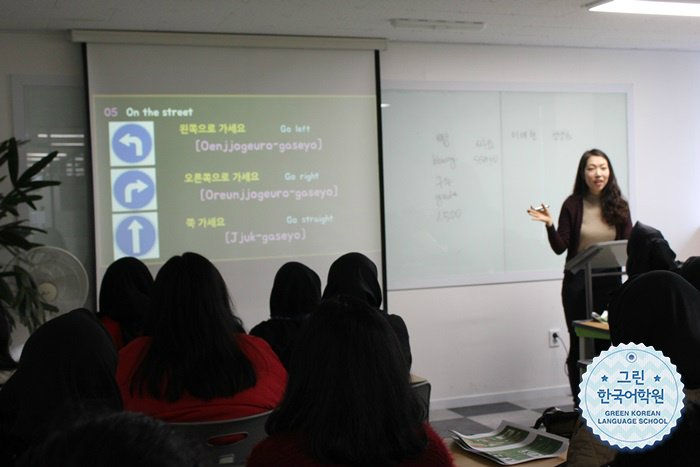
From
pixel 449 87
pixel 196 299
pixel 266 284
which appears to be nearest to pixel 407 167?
pixel 449 87

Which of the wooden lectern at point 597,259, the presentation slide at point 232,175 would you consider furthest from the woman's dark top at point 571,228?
the presentation slide at point 232,175

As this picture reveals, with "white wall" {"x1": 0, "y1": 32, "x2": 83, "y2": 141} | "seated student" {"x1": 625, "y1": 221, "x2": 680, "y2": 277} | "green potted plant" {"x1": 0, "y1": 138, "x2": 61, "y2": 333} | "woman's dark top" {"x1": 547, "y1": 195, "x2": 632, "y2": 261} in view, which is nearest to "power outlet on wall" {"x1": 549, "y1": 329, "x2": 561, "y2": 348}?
"woman's dark top" {"x1": 547, "y1": 195, "x2": 632, "y2": 261}

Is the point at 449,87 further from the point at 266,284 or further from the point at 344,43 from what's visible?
the point at 266,284

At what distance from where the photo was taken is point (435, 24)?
16.3 ft

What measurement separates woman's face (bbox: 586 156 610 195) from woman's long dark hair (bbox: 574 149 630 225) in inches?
0.8

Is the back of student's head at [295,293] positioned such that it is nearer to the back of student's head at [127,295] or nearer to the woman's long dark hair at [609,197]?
the back of student's head at [127,295]

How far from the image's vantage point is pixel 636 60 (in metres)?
6.15

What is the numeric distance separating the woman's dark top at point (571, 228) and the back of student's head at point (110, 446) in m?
4.65

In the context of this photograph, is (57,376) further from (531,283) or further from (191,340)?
(531,283)

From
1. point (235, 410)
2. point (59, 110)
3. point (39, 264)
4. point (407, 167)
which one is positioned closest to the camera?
point (235, 410)

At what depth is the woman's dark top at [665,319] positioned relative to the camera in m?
1.86

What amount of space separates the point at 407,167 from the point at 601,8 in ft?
5.62

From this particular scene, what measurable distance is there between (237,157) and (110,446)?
4.36 meters
